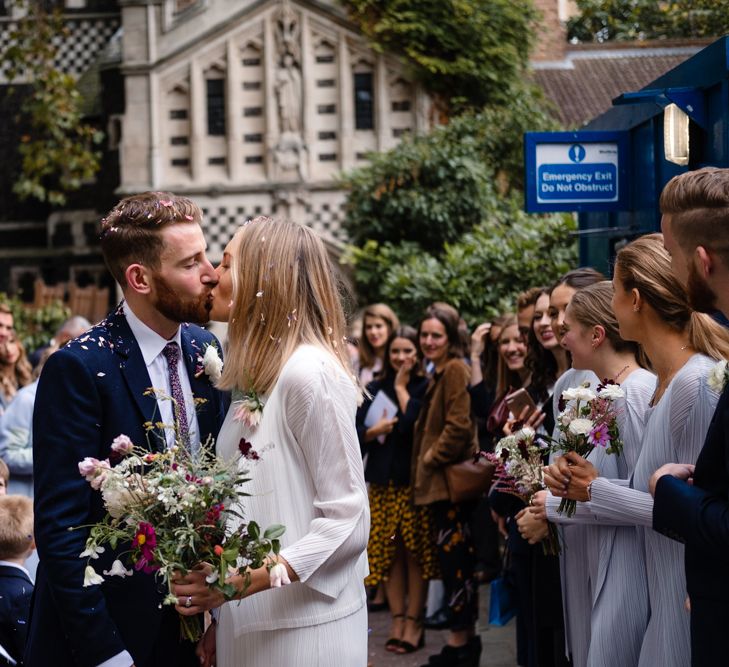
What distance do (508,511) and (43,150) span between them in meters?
Result: 17.4

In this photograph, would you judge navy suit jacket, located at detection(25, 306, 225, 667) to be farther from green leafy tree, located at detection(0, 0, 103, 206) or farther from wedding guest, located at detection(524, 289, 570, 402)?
green leafy tree, located at detection(0, 0, 103, 206)

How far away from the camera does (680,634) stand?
3.60 metres

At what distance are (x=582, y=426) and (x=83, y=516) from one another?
1.65 m

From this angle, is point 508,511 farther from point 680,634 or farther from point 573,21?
point 573,21

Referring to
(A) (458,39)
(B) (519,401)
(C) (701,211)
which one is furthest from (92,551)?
(A) (458,39)

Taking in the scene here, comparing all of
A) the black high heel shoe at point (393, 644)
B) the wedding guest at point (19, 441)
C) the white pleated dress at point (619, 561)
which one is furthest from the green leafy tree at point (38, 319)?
the white pleated dress at point (619, 561)

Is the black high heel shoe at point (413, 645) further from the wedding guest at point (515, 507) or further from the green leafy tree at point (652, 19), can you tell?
the green leafy tree at point (652, 19)

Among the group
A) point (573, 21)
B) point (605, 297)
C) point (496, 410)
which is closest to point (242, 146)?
point (573, 21)

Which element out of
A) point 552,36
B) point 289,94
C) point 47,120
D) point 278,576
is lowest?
point 278,576

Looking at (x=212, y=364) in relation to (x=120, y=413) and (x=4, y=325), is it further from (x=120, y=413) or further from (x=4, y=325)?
(x=4, y=325)

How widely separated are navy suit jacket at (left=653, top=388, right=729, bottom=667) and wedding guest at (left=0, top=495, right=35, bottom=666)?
2.51 meters

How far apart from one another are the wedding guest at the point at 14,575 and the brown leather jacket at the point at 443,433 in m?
3.35

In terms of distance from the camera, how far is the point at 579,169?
27.1ft

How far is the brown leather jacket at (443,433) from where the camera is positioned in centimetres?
767
